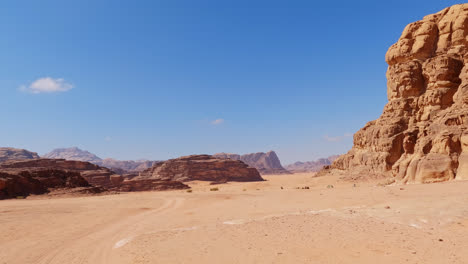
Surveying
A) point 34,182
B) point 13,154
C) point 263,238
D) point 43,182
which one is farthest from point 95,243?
point 13,154

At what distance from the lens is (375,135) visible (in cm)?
2920

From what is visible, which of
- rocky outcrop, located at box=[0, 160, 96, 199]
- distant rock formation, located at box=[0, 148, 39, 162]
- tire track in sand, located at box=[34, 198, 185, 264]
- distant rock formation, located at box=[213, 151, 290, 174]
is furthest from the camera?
distant rock formation, located at box=[213, 151, 290, 174]

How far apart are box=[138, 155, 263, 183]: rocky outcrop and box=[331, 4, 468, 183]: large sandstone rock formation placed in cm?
3877

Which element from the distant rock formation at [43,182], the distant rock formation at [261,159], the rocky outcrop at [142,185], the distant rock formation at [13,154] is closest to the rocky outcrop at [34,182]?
the distant rock formation at [43,182]

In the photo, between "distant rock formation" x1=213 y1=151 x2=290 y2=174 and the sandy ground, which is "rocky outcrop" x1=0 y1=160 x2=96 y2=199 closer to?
the sandy ground

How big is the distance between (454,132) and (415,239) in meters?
15.3

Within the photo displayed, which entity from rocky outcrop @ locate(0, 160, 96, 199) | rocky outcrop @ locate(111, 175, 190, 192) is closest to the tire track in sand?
rocky outcrop @ locate(0, 160, 96, 199)

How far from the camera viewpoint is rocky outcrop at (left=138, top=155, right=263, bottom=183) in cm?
6525

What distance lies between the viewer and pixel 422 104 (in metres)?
25.6

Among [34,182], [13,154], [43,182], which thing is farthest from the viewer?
[13,154]

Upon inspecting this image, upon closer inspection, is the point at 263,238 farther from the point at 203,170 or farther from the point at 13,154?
the point at 13,154

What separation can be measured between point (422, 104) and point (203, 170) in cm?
4911

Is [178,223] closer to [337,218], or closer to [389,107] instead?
[337,218]

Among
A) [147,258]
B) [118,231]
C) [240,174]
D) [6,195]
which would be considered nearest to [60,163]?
[6,195]
